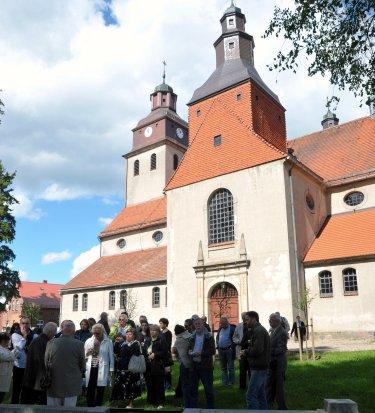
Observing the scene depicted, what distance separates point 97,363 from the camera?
8609 mm

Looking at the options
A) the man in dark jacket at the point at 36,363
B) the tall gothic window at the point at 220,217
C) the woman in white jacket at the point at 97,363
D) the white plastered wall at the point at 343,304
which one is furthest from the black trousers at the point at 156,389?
the tall gothic window at the point at 220,217

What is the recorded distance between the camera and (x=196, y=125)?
28719 mm

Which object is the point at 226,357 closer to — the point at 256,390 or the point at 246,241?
the point at 256,390

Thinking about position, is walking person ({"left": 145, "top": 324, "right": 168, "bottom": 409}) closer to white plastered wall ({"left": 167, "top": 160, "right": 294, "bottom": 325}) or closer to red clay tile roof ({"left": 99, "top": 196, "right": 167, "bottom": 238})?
white plastered wall ({"left": 167, "top": 160, "right": 294, "bottom": 325})

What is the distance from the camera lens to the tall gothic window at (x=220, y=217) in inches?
945

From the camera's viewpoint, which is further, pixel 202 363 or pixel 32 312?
pixel 32 312

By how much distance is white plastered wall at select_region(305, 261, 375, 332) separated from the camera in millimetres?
20344

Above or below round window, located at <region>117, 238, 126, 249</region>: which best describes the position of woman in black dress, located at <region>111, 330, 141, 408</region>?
below

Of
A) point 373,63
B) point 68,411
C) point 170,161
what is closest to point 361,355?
point 373,63

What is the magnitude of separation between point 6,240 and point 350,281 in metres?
22.1

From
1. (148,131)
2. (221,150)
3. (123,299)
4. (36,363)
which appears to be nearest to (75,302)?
(123,299)

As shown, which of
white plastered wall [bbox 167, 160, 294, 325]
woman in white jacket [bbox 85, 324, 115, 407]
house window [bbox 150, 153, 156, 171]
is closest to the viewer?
Answer: woman in white jacket [bbox 85, 324, 115, 407]

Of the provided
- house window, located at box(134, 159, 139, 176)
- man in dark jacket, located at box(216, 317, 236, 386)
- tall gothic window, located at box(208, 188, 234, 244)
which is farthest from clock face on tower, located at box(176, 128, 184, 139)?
man in dark jacket, located at box(216, 317, 236, 386)

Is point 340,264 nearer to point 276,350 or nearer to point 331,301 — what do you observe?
point 331,301
